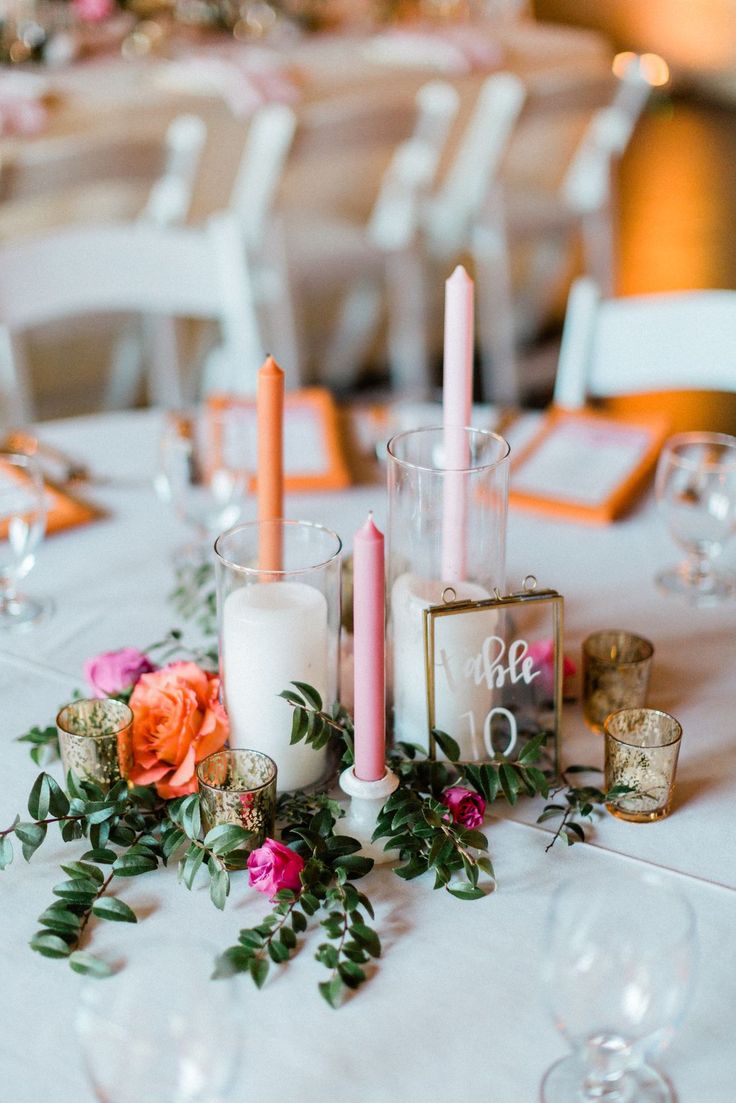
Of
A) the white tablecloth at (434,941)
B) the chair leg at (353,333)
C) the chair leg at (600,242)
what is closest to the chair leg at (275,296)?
the chair leg at (353,333)

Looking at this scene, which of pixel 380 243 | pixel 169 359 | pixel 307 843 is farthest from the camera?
pixel 380 243

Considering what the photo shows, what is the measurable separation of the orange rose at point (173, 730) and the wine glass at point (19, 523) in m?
0.34

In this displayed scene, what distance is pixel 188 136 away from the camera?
10.8 ft

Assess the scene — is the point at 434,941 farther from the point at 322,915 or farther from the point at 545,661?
the point at 545,661

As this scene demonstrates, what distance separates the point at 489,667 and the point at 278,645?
0.51 feet

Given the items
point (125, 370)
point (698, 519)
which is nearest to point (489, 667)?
point (698, 519)

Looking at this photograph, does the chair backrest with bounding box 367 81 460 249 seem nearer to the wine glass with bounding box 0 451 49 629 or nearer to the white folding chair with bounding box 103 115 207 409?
the white folding chair with bounding box 103 115 207 409

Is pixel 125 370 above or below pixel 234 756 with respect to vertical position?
below

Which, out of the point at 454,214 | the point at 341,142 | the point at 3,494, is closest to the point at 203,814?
the point at 3,494

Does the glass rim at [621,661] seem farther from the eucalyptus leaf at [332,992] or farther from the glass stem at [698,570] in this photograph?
the eucalyptus leaf at [332,992]

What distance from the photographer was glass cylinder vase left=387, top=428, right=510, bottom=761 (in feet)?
2.90

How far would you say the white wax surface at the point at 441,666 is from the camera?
877mm

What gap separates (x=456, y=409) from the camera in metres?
0.95

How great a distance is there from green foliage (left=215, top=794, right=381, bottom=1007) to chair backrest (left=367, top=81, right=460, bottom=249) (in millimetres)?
2908
